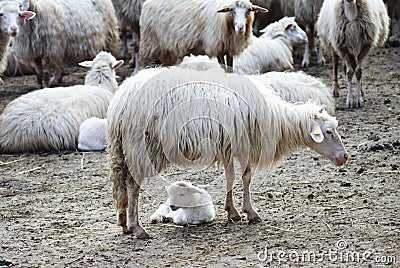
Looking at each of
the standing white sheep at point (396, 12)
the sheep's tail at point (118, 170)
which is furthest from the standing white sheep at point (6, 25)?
the standing white sheep at point (396, 12)

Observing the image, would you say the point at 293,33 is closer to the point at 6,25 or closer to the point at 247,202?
the point at 6,25

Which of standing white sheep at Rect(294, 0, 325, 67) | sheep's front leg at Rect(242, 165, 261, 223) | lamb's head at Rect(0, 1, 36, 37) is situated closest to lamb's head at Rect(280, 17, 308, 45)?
standing white sheep at Rect(294, 0, 325, 67)

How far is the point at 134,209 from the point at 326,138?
5.21 feet

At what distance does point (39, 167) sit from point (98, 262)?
340 cm

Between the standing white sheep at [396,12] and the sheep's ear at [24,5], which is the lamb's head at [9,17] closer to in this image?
the sheep's ear at [24,5]

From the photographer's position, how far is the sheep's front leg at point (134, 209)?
18.7 feet

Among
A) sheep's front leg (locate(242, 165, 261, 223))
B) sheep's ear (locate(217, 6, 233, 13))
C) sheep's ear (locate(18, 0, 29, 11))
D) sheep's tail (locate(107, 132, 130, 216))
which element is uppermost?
sheep's ear (locate(217, 6, 233, 13))

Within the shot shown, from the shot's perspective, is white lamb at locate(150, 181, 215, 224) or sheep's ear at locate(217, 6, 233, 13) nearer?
white lamb at locate(150, 181, 215, 224)

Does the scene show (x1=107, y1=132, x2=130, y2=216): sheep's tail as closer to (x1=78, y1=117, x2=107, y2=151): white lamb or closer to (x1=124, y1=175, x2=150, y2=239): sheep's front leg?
(x1=124, y1=175, x2=150, y2=239): sheep's front leg

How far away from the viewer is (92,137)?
9.12 meters

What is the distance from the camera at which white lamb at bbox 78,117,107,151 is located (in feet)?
29.9

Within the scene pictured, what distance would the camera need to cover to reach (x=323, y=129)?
6.18 metres

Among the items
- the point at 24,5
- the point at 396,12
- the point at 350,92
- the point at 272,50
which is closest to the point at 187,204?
the point at 350,92

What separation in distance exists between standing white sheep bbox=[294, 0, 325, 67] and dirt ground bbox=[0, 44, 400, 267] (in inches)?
185
